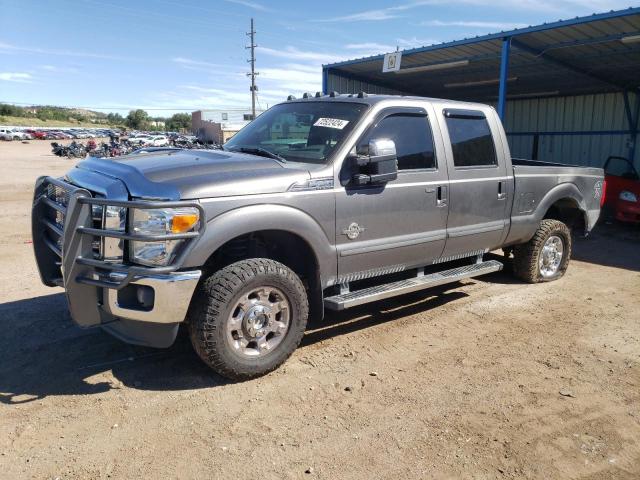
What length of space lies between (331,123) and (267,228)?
130cm

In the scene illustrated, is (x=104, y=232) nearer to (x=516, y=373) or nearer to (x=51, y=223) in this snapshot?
(x=51, y=223)

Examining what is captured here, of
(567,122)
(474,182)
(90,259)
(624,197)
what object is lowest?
(624,197)

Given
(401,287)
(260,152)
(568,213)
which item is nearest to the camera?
(260,152)

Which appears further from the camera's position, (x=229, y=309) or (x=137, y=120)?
(x=137, y=120)

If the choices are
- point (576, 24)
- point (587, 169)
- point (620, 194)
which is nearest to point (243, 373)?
point (587, 169)

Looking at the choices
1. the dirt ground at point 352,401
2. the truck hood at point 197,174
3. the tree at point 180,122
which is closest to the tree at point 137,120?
the tree at point 180,122

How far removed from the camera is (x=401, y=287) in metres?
4.58

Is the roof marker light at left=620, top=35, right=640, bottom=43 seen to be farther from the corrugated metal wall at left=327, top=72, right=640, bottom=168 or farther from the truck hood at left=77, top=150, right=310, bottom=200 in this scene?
the truck hood at left=77, top=150, right=310, bottom=200

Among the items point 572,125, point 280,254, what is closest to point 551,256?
point 280,254

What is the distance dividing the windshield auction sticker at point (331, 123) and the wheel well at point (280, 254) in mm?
1066

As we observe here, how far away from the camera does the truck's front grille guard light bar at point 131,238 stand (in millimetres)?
3168

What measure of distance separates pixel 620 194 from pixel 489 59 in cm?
445

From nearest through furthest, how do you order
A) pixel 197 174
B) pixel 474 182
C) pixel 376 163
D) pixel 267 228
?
pixel 197 174 → pixel 267 228 → pixel 376 163 → pixel 474 182

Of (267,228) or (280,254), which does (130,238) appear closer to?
(267,228)
